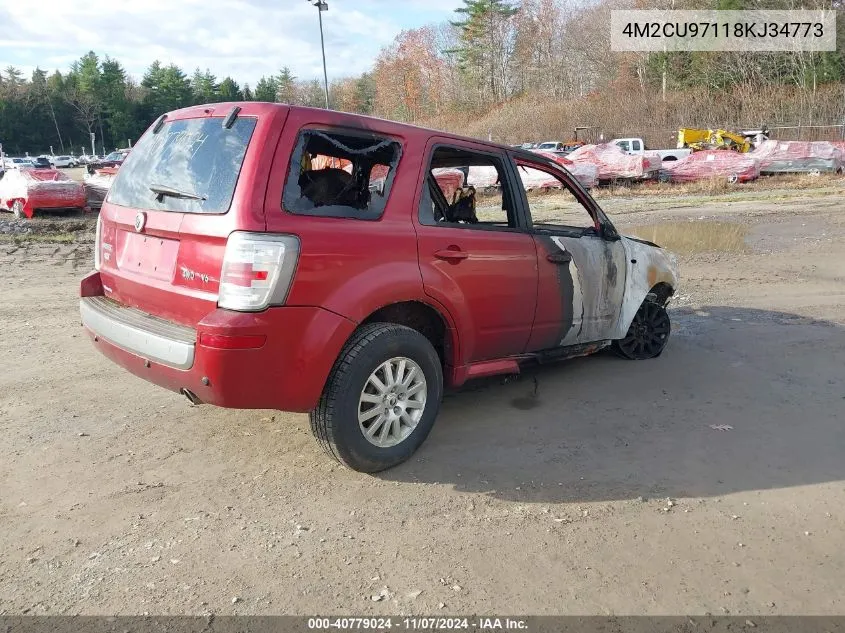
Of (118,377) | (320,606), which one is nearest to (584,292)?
(320,606)

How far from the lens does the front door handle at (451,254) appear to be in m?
3.82

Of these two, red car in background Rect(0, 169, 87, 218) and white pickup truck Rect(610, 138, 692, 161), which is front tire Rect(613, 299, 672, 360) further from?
white pickup truck Rect(610, 138, 692, 161)

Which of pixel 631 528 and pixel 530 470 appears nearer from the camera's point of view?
pixel 631 528

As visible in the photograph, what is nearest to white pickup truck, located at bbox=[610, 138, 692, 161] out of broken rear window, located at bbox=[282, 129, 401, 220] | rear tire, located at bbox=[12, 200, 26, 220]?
rear tire, located at bbox=[12, 200, 26, 220]

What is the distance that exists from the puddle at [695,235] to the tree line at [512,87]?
30.6 metres

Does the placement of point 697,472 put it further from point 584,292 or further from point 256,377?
point 256,377

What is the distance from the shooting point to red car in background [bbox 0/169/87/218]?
16.4 metres

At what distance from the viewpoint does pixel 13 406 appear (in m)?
4.58

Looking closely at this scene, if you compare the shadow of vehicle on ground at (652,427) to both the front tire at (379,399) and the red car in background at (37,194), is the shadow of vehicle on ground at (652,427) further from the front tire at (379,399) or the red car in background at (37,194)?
the red car in background at (37,194)

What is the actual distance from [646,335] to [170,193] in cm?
410

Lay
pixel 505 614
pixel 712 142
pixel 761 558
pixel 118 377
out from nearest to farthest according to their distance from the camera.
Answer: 1. pixel 505 614
2. pixel 761 558
3. pixel 118 377
4. pixel 712 142

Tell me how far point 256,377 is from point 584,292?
8.67 feet

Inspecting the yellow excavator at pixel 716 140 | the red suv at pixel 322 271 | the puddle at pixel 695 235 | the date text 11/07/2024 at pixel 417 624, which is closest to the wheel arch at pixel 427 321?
the red suv at pixel 322 271

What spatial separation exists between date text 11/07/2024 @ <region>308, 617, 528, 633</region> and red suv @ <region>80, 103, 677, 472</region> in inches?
40.6
